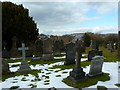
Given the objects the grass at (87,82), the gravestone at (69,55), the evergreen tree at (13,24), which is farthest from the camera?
the evergreen tree at (13,24)

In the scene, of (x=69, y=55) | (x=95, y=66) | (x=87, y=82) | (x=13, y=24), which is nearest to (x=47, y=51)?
(x=69, y=55)

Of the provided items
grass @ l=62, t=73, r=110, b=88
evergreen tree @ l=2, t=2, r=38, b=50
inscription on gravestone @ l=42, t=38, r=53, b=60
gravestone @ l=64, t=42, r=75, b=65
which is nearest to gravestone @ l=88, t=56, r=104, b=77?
grass @ l=62, t=73, r=110, b=88

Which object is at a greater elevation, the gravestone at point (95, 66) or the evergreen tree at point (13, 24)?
the evergreen tree at point (13, 24)

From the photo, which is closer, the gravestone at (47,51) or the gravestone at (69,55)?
the gravestone at (69,55)

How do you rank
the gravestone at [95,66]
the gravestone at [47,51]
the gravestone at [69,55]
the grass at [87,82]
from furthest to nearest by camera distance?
the gravestone at [47,51] < the gravestone at [69,55] < the gravestone at [95,66] < the grass at [87,82]

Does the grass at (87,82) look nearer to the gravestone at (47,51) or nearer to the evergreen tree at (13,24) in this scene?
the gravestone at (47,51)

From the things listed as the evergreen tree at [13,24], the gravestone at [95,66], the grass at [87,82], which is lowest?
the grass at [87,82]

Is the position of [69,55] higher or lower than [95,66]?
higher

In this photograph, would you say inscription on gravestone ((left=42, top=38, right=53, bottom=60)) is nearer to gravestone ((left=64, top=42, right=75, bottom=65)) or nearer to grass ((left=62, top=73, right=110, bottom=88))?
gravestone ((left=64, top=42, right=75, bottom=65))

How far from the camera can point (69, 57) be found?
34.9 ft

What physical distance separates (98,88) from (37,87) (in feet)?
10.1

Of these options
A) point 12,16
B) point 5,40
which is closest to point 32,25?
point 12,16

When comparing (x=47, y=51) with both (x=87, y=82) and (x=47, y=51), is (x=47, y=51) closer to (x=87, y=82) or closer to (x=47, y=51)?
(x=47, y=51)

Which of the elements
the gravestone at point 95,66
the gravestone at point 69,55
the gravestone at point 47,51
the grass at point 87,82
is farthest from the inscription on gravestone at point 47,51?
the gravestone at point 95,66
